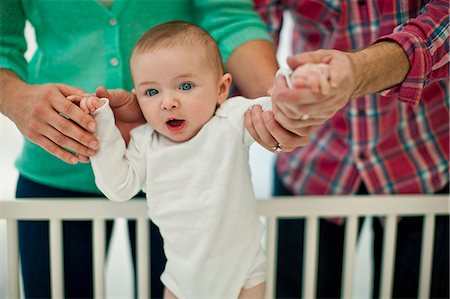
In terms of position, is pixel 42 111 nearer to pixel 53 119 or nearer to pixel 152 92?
pixel 53 119

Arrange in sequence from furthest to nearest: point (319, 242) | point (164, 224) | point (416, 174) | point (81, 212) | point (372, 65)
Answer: point (319, 242) < point (416, 174) < point (81, 212) < point (164, 224) < point (372, 65)

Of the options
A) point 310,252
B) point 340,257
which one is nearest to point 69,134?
point 310,252

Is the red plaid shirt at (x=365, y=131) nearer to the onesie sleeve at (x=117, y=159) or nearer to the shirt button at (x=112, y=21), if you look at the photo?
the shirt button at (x=112, y=21)

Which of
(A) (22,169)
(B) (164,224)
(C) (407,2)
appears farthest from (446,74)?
(A) (22,169)

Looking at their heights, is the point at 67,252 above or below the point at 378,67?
below

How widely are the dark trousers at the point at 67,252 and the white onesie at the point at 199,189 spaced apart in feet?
1.06

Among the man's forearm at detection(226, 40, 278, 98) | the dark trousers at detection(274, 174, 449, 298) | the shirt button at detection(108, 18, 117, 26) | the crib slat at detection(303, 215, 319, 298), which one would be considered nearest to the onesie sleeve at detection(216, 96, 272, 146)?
the man's forearm at detection(226, 40, 278, 98)

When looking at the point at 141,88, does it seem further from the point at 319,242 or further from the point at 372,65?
the point at 319,242

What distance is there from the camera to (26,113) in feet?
2.72

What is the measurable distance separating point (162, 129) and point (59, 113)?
15cm

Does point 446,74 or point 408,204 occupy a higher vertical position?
point 446,74

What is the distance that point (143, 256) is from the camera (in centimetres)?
110

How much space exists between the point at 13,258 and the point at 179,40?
565mm

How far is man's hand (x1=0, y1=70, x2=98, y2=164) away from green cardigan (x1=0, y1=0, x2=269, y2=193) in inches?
3.9
